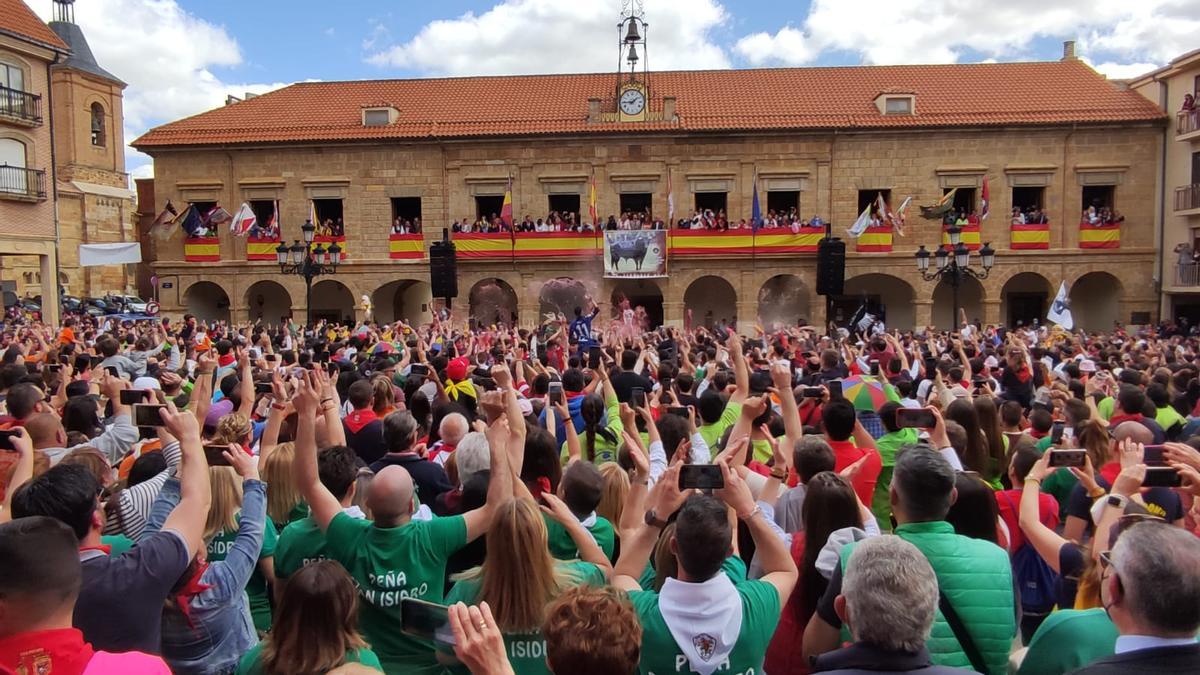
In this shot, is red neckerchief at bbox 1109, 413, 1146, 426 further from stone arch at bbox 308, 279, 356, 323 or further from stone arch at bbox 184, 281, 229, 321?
stone arch at bbox 184, 281, 229, 321

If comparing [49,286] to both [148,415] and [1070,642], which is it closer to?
[148,415]

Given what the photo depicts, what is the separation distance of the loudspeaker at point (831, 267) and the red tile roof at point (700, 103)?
13.9ft

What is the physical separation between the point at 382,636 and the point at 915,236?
27.0 meters

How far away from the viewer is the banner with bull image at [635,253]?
88.7ft

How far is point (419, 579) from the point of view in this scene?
11.2 ft

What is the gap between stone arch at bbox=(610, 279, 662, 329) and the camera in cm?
2844

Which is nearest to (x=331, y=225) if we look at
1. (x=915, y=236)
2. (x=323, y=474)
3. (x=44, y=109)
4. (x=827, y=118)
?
(x=44, y=109)

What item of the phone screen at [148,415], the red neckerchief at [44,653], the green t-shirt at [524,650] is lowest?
the green t-shirt at [524,650]

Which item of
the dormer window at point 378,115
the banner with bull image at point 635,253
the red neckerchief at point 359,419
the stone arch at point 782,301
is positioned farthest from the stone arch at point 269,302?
the red neckerchief at point 359,419

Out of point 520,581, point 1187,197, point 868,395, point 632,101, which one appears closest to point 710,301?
point 632,101

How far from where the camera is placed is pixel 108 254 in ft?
73.7

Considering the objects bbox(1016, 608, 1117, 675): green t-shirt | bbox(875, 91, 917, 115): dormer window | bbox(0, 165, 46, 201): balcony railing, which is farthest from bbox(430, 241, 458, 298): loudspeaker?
bbox(1016, 608, 1117, 675): green t-shirt

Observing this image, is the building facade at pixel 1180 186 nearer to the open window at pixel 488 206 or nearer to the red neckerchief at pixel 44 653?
the open window at pixel 488 206

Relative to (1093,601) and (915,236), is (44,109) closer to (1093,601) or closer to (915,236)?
(915,236)
